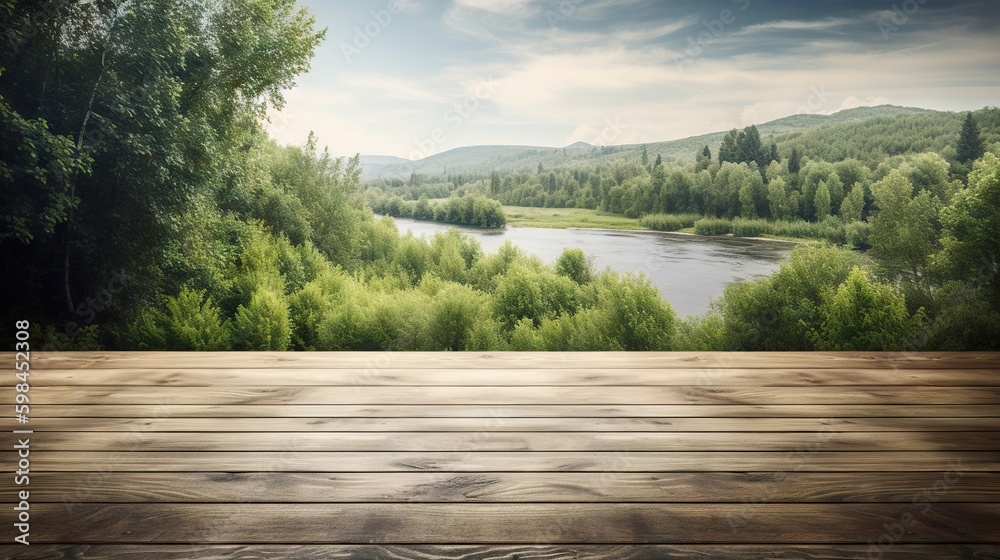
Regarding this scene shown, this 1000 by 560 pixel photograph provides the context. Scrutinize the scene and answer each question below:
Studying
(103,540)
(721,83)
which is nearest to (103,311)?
(103,540)

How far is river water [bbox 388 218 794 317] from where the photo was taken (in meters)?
4.84

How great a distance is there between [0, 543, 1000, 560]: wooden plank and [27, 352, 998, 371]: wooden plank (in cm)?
129

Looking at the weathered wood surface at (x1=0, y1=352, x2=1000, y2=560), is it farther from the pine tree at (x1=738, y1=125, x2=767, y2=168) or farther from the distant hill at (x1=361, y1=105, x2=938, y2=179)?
the distant hill at (x1=361, y1=105, x2=938, y2=179)

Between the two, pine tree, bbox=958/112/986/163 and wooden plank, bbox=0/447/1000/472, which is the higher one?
pine tree, bbox=958/112/986/163

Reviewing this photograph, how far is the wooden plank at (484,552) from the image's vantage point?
1163 millimetres

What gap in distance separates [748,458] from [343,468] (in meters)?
1.07

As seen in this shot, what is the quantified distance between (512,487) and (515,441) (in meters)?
0.28

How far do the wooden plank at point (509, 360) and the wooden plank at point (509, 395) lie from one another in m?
0.30

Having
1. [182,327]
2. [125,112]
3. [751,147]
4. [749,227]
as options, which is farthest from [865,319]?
[125,112]

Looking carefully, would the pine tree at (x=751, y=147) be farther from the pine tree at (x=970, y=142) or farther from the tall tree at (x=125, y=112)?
the tall tree at (x=125, y=112)

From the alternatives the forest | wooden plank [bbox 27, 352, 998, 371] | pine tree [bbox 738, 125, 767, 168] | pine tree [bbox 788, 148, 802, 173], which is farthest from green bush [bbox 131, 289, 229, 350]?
pine tree [bbox 788, 148, 802, 173]

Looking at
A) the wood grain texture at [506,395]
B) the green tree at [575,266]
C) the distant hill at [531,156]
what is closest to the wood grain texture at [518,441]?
the wood grain texture at [506,395]

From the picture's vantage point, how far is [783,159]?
4.84 m

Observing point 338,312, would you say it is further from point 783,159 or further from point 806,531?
point 806,531
